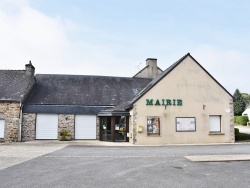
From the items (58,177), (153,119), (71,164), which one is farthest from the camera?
(153,119)

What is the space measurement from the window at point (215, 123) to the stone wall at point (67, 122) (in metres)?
12.1

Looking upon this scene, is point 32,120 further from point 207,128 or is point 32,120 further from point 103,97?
point 207,128

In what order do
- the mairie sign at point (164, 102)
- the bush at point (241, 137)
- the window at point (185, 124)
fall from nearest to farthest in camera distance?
the mairie sign at point (164, 102)
the window at point (185, 124)
the bush at point (241, 137)

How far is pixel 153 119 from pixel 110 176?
1357 cm

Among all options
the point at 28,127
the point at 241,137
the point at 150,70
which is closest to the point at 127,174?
the point at 28,127

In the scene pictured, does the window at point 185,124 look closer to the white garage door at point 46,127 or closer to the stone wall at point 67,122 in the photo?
the stone wall at point 67,122

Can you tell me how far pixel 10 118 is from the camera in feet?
77.7

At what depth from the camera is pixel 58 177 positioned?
8578 mm

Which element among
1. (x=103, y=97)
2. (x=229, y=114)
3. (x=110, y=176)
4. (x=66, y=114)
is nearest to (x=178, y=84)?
(x=229, y=114)

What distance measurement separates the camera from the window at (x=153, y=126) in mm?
21953

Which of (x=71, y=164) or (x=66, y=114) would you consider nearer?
(x=71, y=164)

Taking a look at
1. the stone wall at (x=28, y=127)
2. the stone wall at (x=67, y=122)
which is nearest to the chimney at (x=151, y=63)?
the stone wall at (x=67, y=122)

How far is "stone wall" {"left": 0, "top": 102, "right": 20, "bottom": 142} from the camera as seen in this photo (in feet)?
77.4

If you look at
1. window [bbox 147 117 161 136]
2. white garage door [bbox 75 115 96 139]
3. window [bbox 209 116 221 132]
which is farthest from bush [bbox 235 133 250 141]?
white garage door [bbox 75 115 96 139]
